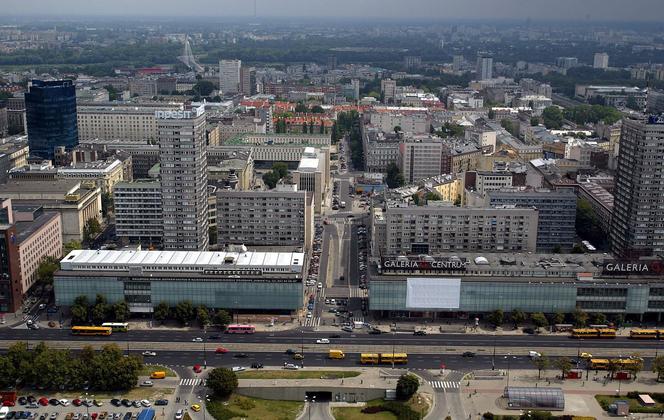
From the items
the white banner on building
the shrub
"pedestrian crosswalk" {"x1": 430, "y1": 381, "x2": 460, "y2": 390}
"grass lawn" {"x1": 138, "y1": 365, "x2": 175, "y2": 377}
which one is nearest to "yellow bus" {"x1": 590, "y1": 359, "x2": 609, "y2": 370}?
"pedestrian crosswalk" {"x1": 430, "y1": 381, "x2": 460, "y2": 390}

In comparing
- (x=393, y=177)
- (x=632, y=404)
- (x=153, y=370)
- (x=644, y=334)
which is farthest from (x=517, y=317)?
(x=393, y=177)

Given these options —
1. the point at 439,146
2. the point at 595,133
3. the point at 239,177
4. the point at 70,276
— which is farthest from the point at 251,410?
the point at 595,133

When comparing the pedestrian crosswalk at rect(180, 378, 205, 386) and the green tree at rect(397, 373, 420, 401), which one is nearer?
the green tree at rect(397, 373, 420, 401)

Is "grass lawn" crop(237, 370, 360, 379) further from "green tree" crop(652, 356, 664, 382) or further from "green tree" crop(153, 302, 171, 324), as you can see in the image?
"green tree" crop(652, 356, 664, 382)

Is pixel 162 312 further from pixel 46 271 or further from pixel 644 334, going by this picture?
pixel 644 334

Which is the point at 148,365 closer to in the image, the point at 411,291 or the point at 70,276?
the point at 70,276

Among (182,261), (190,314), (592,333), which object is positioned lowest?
(592,333)
